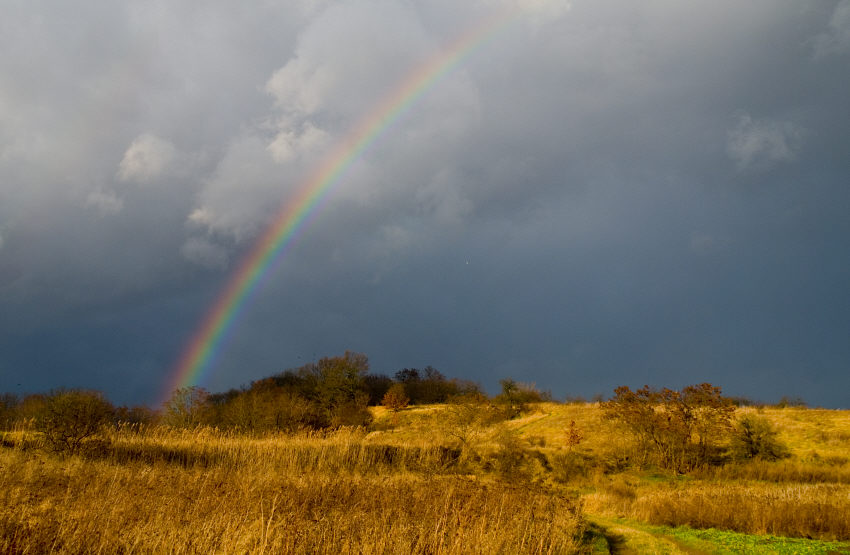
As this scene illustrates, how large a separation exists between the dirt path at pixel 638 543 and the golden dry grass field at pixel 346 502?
4.4 inches

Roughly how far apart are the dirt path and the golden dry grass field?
0.11 m

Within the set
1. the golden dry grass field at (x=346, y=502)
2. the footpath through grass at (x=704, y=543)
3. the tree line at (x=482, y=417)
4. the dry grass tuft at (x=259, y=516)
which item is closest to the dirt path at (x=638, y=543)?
the footpath through grass at (x=704, y=543)

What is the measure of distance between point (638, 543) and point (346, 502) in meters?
7.44

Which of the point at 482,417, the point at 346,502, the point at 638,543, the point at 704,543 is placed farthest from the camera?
the point at 482,417

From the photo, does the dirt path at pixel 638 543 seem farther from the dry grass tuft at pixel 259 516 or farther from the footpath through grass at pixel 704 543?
the dry grass tuft at pixel 259 516

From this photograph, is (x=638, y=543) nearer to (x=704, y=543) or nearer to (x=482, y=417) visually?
(x=704, y=543)

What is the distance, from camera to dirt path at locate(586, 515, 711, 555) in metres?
12.1

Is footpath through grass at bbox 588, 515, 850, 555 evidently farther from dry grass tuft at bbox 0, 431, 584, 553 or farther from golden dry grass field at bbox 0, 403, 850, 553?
dry grass tuft at bbox 0, 431, 584, 553

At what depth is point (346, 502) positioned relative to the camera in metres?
12.6

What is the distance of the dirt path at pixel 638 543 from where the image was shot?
39.6ft

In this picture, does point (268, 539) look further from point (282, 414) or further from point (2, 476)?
point (282, 414)

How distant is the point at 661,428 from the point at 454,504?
27665mm

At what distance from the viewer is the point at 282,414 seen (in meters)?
54.3

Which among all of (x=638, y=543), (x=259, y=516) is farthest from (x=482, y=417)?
(x=259, y=516)
